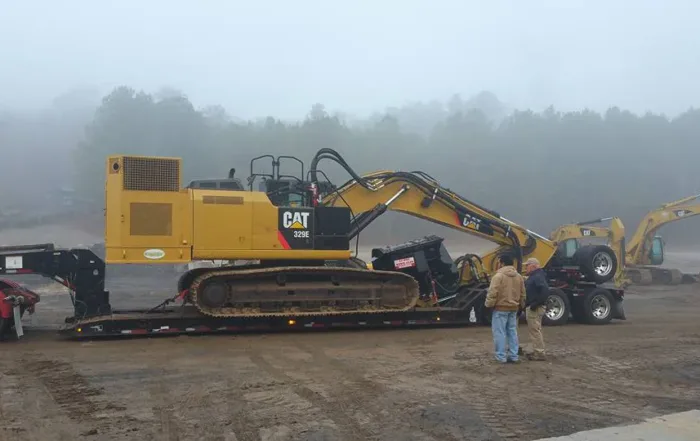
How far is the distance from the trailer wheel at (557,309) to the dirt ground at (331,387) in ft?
5.82

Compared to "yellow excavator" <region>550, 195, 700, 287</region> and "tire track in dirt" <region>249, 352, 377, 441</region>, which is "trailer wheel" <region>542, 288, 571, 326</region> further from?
"yellow excavator" <region>550, 195, 700, 287</region>

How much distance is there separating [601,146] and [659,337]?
50547 millimetres

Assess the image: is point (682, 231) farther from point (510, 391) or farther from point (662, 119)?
point (510, 391)

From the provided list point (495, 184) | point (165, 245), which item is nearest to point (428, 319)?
point (165, 245)

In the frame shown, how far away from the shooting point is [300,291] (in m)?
10.1

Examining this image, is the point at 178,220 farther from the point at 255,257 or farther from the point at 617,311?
the point at 617,311

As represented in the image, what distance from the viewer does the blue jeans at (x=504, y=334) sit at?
8.32 m

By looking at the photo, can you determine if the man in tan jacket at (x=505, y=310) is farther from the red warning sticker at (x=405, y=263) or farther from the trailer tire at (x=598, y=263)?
the trailer tire at (x=598, y=263)

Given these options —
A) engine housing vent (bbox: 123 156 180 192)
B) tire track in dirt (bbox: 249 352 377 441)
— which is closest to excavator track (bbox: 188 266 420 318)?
engine housing vent (bbox: 123 156 180 192)

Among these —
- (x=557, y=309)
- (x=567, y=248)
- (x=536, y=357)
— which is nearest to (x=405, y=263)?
(x=536, y=357)

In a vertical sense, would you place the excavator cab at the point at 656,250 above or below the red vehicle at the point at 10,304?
above

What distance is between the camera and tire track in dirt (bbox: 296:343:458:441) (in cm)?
560

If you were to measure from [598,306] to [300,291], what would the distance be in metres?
6.66

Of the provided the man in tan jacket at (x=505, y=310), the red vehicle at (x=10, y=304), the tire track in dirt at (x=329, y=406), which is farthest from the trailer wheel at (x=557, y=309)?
the red vehicle at (x=10, y=304)
